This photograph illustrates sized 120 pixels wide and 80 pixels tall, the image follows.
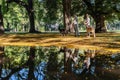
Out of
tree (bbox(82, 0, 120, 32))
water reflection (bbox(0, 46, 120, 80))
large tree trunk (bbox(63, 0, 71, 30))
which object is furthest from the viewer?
tree (bbox(82, 0, 120, 32))

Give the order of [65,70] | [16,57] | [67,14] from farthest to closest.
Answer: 1. [67,14]
2. [16,57]
3. [65,70]

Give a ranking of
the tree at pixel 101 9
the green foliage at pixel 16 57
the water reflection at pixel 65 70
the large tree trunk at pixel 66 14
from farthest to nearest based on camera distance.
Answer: the tree at pixel 101 9, the large tree trunk at pixel 66 14, the green foliage at pixel 16 57, the water reflection at pixel 65 70

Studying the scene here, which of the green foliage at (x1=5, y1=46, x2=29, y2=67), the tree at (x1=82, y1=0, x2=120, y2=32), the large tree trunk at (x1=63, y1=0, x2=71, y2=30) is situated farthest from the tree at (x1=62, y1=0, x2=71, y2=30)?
the green foliage at (x1=5, y1=46, x2=29, y2=67)

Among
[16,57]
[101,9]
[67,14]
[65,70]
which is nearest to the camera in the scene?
[65,70]

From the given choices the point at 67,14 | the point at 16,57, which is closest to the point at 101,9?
the point at 67,14

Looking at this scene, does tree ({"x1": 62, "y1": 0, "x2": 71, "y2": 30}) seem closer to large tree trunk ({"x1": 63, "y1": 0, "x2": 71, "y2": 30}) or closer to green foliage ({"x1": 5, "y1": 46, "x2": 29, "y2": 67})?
large tree trunk ({"x1": 63, "y1": 0, "x2": 71, "y2": 30})

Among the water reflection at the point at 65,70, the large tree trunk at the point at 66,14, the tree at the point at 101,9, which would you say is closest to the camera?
the water reflection at the point at 65,70

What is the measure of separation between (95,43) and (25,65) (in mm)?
10521

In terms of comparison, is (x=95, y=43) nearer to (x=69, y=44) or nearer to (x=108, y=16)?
(x=69, y=44)

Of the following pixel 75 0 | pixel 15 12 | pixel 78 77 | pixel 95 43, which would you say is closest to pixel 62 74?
pixel 78 77

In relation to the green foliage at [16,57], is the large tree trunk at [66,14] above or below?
above

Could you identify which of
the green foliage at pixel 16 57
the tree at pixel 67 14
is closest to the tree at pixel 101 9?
the tree at pixel 67 14

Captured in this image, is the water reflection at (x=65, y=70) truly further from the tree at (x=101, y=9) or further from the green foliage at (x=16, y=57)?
the tree at (x=101, y=9)

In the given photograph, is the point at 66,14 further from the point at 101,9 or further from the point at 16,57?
the point at 16,57
